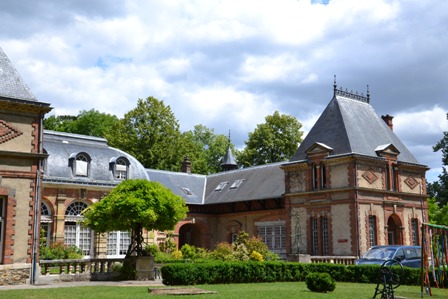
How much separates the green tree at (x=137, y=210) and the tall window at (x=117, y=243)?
11169 mm

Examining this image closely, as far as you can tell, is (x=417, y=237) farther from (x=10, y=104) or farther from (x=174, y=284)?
(x=10, y=104)

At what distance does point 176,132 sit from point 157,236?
11996mm

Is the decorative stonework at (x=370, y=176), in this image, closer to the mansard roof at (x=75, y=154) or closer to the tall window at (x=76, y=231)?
the mansard roof at (x=75, y=154)

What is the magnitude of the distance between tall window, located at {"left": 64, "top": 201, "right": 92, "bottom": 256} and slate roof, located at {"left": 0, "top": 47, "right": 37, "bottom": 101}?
1311cm

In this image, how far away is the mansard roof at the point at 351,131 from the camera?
3108 cm

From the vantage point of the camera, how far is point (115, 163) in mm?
34188

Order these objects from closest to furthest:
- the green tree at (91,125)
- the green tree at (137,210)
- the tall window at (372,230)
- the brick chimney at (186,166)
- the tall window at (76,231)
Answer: the green tree at (137,210) < the tall window at (372,230) < the tall window at (76,231) < the brick chimney at (186,166) < the green tree at (91,125)

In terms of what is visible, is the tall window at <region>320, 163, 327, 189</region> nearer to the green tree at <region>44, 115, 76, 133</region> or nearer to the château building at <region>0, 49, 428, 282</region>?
the château building at <region>0, 49, 428, 282</region>

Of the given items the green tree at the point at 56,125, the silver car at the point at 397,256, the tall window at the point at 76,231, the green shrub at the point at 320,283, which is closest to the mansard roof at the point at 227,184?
the tall window at the point at 76,231

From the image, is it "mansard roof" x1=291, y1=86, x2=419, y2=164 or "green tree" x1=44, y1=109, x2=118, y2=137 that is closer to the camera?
"mansard roof" x1=291, y1=86, x2=419, y2=164

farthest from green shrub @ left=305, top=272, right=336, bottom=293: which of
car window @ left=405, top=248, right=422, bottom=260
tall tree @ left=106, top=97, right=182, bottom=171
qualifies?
tall tree @ left=106, top=97, right=182, bottom=171

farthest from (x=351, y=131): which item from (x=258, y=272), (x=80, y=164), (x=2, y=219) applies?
(x=2, y=219)

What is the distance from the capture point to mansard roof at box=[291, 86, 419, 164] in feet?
102

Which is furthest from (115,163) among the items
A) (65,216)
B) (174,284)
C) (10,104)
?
(174,284)
